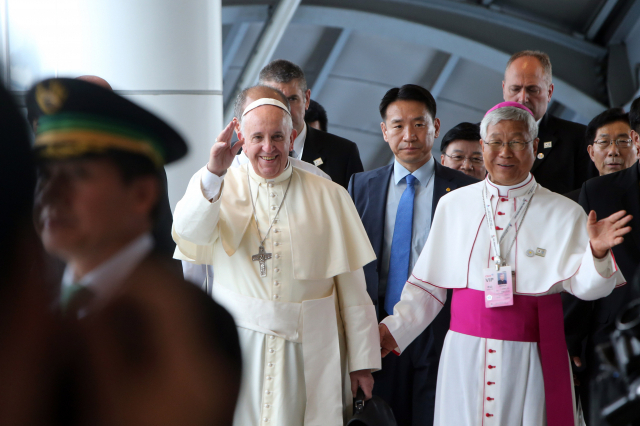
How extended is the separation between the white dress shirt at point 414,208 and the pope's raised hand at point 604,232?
103cm

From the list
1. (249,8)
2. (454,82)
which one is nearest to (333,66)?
(454,82)

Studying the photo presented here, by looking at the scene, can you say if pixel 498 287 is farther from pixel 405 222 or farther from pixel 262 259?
pixel 262 259

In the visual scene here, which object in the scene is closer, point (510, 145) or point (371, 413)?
point (371, 413)

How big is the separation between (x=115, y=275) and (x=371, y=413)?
1973 millimetres

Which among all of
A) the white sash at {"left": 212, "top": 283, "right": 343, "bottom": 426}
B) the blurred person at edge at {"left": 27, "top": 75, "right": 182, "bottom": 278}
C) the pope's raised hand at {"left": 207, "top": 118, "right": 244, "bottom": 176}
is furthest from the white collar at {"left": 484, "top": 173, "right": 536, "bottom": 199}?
the blurred person at edge at {"left": 27, "top": 75, "right": 182, "bottom": 278}

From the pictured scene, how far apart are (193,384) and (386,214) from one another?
2.84m

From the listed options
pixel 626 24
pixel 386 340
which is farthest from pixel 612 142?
pixel 626 24

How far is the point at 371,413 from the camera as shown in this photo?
7.87 ft

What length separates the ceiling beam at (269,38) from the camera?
834 cm

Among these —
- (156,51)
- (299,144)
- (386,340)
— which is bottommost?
(386,340)

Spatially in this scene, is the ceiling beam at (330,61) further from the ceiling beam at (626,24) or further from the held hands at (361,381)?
the held hands at (361,381)

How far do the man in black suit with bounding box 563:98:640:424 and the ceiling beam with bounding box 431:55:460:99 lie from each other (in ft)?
27.4

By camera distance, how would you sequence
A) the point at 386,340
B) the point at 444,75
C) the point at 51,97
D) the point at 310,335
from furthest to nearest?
1. the point at 444,75
2. the point at 386,340
3. the point at 310,335
4. the point at 51,97

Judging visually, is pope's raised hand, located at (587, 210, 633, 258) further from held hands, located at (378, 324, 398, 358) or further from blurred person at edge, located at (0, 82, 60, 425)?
blurred person at edge, located at (0, 82, 60, 425)
